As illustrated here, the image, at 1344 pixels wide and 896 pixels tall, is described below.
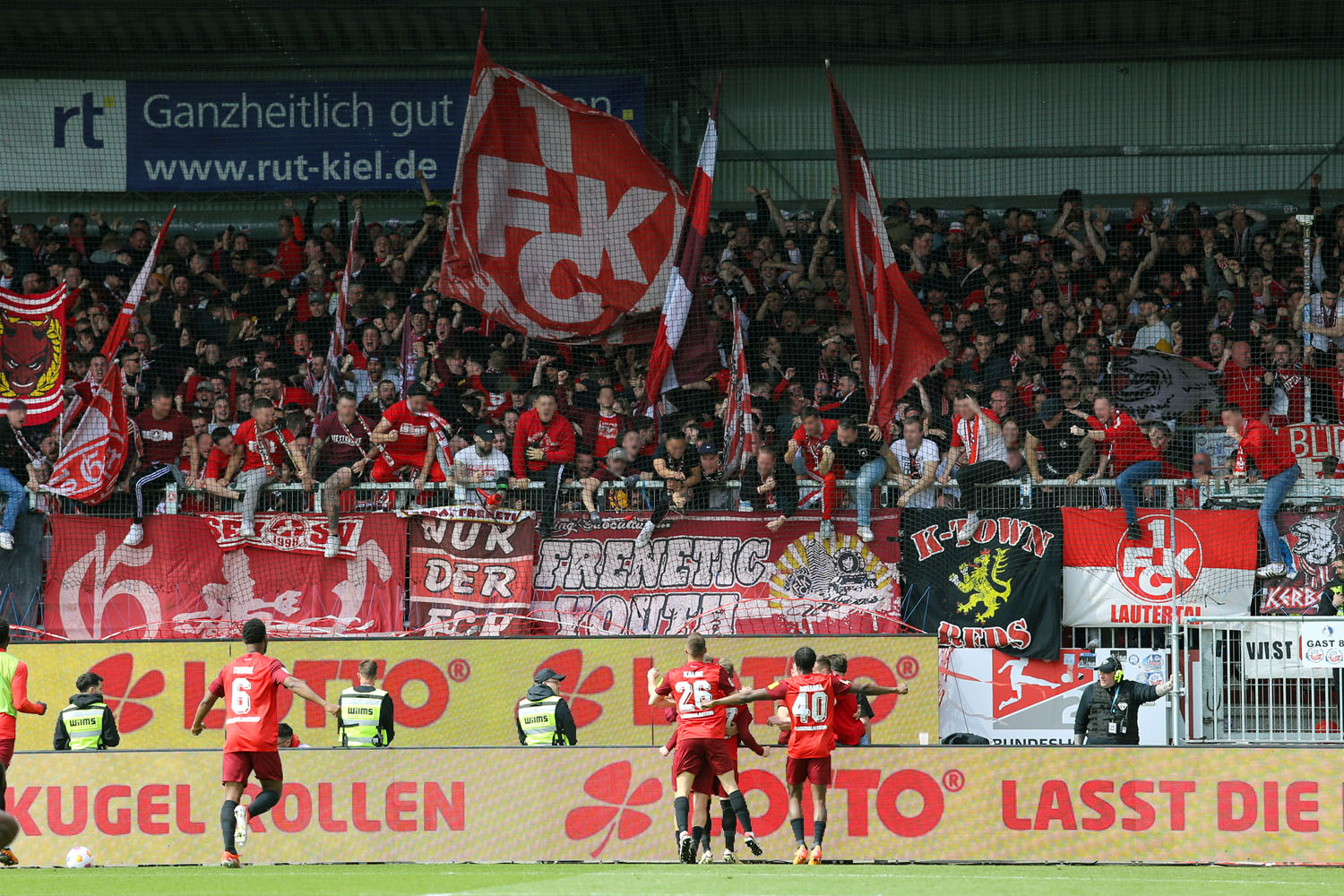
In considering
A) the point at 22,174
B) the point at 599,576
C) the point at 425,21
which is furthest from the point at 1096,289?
the point at 22,174

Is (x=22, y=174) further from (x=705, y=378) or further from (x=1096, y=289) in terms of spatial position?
(x=1096, y=289)

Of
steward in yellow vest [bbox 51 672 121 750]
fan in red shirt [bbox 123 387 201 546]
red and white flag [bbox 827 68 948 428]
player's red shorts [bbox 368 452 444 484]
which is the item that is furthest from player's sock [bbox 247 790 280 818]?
red and white flag [bbox 827 68 948 428]

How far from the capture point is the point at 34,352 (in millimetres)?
17250

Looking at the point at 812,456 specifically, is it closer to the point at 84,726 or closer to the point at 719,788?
the point at 719,788

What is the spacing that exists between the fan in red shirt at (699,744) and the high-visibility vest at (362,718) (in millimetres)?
2952

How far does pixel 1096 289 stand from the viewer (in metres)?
18.4

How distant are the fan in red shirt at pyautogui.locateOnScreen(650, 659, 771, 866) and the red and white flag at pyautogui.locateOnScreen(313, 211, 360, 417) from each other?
24.3 feet

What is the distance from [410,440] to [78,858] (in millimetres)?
6271

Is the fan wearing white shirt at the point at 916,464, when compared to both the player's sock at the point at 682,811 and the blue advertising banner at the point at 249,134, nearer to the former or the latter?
the player's sock at the point at 682,811

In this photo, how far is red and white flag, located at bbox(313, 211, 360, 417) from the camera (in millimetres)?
17609

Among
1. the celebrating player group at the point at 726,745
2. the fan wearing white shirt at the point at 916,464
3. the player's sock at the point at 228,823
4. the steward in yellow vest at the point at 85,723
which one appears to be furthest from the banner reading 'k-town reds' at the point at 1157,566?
the steward in yellow vest at the point at 85,723

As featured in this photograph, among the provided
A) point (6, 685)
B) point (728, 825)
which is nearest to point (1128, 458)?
point (728, 825)

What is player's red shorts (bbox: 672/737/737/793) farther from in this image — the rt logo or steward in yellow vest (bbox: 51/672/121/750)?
the rt logo

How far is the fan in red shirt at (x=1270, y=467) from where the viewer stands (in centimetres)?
1574
